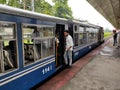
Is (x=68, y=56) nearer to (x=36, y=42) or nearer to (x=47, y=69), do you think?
(x=47, y=69)

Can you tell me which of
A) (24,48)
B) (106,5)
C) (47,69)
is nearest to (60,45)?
(47,69)

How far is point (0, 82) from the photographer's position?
3.96 meters

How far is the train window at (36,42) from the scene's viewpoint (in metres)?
5.12

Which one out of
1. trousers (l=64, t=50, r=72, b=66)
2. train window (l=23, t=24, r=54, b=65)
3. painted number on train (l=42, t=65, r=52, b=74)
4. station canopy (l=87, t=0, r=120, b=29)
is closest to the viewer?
train window (l=23, t=24, r=54, b=65)

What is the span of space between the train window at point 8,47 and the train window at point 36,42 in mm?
480

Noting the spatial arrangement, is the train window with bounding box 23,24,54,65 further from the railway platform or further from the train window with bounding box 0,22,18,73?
the railway platform

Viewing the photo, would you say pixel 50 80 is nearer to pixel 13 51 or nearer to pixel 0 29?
pixel 13 51

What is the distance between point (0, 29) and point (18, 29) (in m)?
0.65

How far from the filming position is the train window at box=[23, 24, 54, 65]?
16.8ft

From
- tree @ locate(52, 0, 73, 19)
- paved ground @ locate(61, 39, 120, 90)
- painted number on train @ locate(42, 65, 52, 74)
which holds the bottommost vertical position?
paved ground @ locate(61, 39, 120, 90)

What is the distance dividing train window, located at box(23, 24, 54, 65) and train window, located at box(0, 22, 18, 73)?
18.9 inches

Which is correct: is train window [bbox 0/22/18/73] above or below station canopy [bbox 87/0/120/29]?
below

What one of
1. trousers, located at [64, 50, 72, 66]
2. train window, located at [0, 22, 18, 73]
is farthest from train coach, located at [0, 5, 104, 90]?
trousers, located at [64, 50, 72, 66]

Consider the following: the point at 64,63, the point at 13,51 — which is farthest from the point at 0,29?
the point at 64,63
